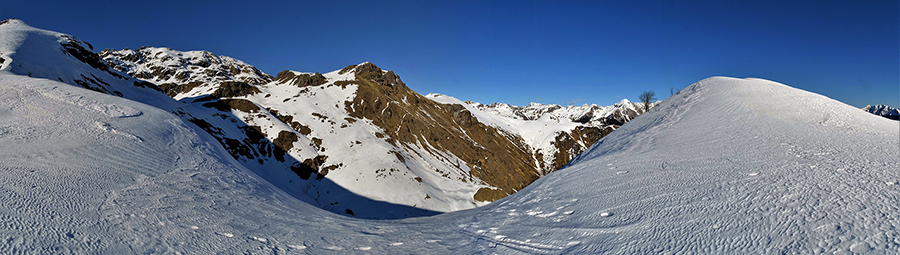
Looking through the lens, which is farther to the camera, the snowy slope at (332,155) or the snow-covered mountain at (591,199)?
the snowy slope at (332,155)

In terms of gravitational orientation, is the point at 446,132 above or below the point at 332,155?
above

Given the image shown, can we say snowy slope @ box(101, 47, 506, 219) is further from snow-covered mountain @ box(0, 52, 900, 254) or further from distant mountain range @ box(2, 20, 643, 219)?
snow-covered mountain @ box(0, 52, 900, 254)

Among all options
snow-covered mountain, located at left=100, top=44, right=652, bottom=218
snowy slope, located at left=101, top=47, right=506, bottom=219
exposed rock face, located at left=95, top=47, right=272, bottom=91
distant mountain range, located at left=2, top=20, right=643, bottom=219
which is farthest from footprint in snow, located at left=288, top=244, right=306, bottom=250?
exposed rock face, located at left=95, top=47, right=272, bottom=91

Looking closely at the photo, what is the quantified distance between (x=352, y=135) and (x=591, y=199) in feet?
216

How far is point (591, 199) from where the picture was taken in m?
5.41

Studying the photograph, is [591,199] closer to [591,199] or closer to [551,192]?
[591,199]

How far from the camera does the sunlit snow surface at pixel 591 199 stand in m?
3.19

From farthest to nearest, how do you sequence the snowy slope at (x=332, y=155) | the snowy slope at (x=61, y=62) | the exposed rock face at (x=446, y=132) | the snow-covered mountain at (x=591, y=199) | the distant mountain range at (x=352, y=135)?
1. the exposed rock face at (x=446, y=132)
2. the snowy slope at (x=332, y=155)
3. the distant mountain range at (x=352, y=135)
4. the snowy slope at (x=61, y=62)
5. the snow-covered mountain at (x=591, y=199)

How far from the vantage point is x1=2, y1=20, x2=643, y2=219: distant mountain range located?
48.8 m

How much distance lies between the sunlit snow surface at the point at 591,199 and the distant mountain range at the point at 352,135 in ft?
113

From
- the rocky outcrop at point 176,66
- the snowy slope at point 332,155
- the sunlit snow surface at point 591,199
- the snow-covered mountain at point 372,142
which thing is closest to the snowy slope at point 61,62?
the snowy slope at point 332,155

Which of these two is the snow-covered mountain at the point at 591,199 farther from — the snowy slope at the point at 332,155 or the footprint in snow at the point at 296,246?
the snowy slope at the point at 332,155

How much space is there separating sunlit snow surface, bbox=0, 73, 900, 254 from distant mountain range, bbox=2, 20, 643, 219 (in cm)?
3450

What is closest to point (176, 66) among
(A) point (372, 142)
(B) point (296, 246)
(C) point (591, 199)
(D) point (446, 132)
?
(A) point (372, 142)
